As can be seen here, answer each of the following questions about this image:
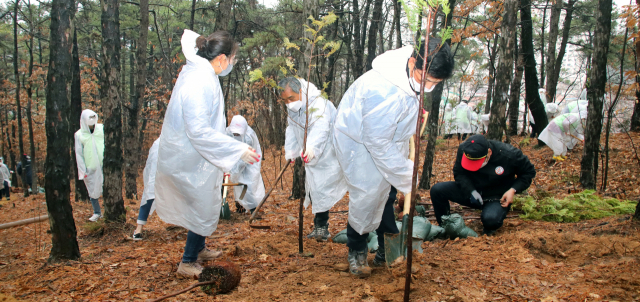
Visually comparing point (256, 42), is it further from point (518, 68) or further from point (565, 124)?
point (565, 124)

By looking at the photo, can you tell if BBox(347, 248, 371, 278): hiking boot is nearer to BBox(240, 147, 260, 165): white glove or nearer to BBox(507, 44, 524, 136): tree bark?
BBox(240, 147, 260, 165): white glove

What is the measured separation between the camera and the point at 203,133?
2.85m

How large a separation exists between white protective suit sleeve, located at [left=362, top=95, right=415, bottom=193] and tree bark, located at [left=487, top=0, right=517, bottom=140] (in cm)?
389

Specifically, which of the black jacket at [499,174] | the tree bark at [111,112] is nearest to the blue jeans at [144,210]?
the tree bark at [111,112]

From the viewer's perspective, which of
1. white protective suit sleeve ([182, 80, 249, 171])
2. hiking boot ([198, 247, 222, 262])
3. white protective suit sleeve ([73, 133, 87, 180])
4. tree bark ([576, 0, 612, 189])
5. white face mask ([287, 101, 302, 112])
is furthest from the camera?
white protective suit sleeve ([73, 133, 87, 180])

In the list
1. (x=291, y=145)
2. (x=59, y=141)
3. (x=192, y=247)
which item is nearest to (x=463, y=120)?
(x=291, y=145)

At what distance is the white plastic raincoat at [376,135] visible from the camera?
103 inches

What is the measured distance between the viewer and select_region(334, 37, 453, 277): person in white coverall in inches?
103

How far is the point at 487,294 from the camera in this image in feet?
8.09

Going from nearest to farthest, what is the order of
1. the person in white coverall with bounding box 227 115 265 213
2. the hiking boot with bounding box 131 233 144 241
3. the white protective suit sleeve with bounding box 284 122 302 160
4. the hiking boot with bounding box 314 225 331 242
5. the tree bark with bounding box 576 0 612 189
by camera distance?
the hiking boot with bounding box 314 225 331 242
the hiking boot with bounding box 131 233 144 241
the white protective suit sleeve with bounding box 284 122 302 160
the person in white coverall with bounding box 227 115 265 213
the tree bark with bounding box 576 0 612 189

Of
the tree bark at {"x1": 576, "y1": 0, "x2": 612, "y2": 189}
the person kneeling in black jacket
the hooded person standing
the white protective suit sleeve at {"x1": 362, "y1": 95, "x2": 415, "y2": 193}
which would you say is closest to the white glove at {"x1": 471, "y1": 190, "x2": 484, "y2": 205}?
the person kneeling in black jacket

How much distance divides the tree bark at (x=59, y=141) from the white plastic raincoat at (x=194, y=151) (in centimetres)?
92

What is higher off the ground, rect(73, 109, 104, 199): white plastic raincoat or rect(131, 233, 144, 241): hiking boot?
rect(73, 109, 104, 199): white plastic raincoat

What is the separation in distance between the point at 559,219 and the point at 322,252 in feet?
8.86
